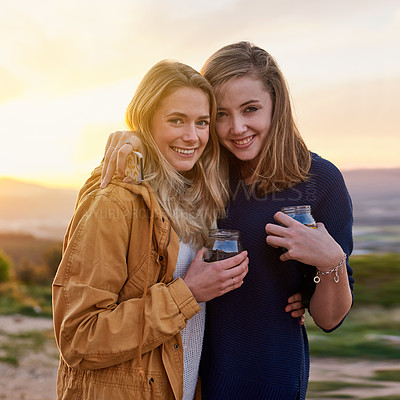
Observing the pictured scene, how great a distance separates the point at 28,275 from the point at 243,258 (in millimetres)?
6424

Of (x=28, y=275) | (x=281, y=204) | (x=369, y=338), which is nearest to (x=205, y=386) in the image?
(x=281, y=204)

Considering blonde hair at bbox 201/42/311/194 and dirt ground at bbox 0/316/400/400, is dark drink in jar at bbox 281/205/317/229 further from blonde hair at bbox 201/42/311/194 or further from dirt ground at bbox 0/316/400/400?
dirt ground at bbox 0/316/400/400

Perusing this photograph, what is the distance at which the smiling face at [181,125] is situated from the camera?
1.80 m

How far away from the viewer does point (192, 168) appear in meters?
2.03

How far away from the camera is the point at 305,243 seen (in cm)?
164

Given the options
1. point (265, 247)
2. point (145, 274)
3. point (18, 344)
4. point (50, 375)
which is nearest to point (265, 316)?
point (265, 247)

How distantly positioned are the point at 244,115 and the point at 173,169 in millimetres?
368

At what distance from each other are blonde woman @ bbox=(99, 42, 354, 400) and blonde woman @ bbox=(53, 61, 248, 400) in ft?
0.36

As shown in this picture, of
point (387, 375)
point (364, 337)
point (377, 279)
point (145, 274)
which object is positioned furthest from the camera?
point (377, 279)

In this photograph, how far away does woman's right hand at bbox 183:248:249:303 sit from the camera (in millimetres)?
1612

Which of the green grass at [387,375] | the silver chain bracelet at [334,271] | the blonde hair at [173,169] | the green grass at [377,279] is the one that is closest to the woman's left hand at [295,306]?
the silver chain bracelet at [334,271]

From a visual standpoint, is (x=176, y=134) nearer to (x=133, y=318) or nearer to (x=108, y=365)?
(x=133, y=318)

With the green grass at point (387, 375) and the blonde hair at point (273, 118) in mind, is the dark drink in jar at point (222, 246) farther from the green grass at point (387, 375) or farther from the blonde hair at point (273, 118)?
→ the green grass at point (387, 375)

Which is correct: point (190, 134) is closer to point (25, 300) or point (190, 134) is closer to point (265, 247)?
point (265, 247)
